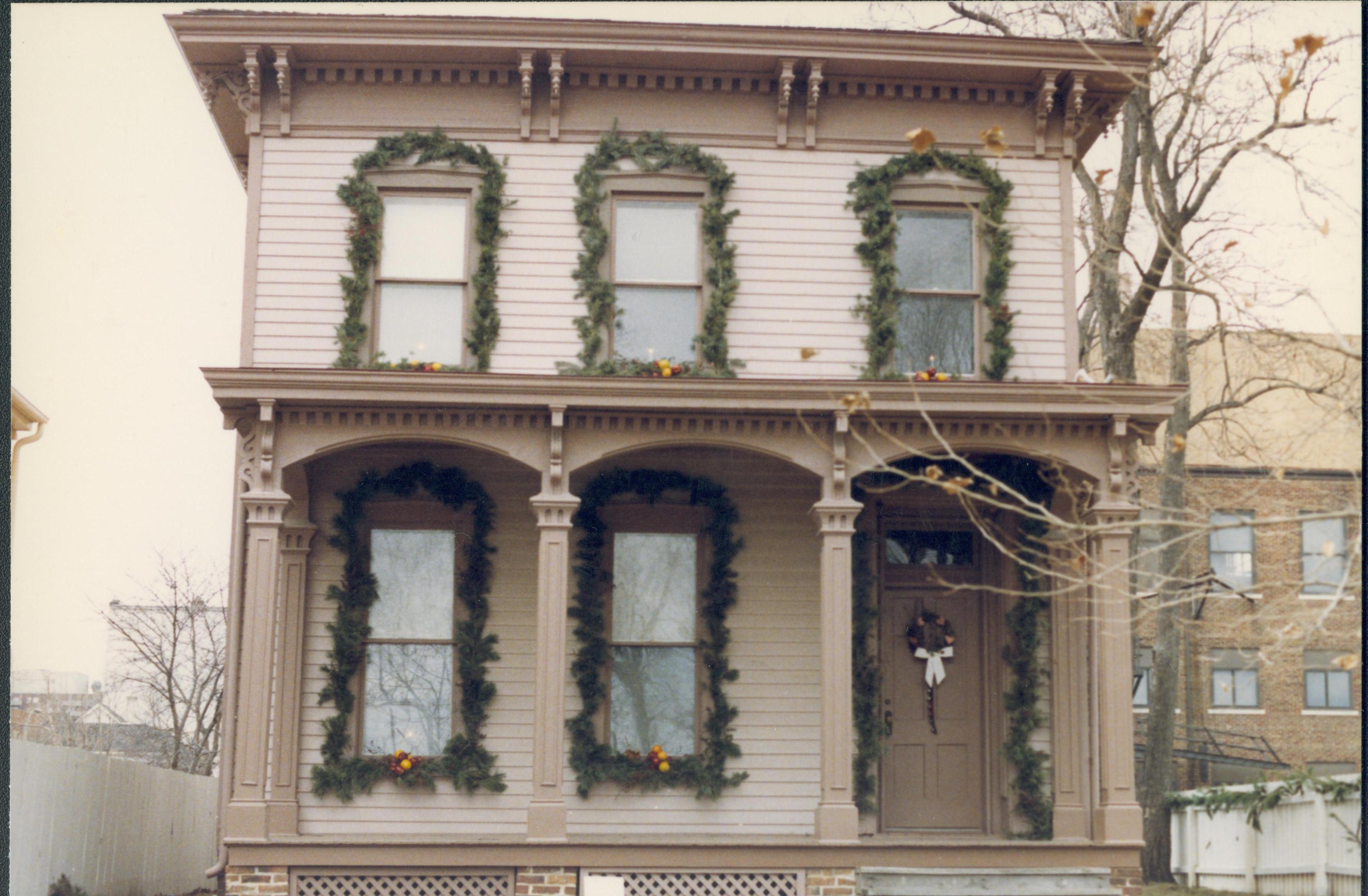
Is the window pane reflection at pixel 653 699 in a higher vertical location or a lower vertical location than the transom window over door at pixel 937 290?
lower

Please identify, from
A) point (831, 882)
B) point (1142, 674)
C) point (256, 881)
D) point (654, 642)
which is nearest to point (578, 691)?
point (654, 642)

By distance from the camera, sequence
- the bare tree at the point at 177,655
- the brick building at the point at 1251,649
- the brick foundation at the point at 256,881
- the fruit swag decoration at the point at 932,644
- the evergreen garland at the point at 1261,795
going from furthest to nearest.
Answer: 1. the brick building at the point at 1251,649
2. the bare tree at the point at 177,655
3. the evergreen garland at the point at 1261,795
4. the fruit swag decoration at the point at 932,644
5. the brick foundation at the point at 256,881

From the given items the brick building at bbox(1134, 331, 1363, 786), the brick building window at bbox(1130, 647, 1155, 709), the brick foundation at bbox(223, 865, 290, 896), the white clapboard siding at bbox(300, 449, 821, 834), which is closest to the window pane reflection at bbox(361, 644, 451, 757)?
the white clapboard siding at bbox(300, 449, 821, 834)

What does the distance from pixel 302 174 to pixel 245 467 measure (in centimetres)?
287

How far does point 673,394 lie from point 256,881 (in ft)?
16.6

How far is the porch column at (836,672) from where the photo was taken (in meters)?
11.5

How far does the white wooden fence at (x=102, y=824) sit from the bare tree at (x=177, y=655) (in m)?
8.66

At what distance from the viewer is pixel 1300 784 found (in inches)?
603

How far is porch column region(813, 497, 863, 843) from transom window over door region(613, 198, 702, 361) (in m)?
2.09

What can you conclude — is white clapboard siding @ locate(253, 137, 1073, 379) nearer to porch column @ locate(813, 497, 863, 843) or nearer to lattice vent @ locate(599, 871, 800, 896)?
porch column @ locate(813, 497, 863, 843)

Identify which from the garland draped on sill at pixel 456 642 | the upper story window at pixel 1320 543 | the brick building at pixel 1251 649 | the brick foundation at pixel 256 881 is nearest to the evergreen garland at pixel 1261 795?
the garland draped on sill at pixel 456 642

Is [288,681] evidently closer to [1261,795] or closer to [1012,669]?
[1012,669]

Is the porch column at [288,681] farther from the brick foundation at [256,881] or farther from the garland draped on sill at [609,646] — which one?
the garland draped on sill at [609,646]

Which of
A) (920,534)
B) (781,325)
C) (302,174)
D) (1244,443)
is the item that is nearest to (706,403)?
(781,325)
